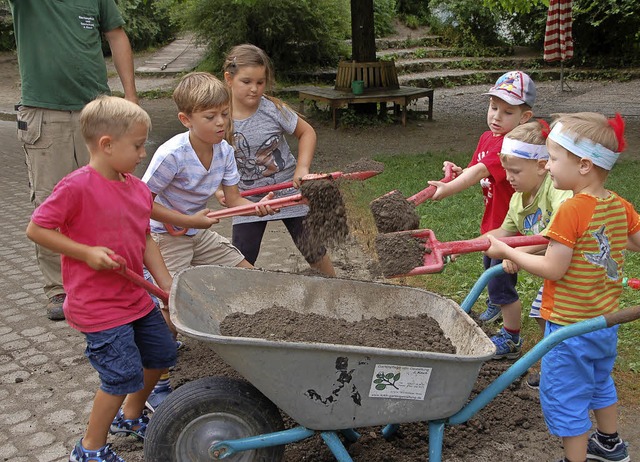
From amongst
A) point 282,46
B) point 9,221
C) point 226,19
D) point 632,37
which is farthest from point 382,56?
point 9,221

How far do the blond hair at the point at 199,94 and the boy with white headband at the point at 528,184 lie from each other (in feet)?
4.38

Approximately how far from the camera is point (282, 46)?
16.7 meters

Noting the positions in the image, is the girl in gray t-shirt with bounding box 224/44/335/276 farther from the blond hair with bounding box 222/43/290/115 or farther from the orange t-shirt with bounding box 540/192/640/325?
the orange t-shirt with bounding box 540/192/640/325

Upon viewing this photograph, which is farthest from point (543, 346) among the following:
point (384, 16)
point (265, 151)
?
point (384, 16)

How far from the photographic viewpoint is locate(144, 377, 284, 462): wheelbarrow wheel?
8.51ft

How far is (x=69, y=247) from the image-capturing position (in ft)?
8.32

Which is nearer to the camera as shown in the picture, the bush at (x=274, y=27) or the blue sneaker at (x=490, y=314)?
the blue sneaker at (x=490, y=314)

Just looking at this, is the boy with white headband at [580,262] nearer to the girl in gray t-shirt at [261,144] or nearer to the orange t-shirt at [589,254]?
the orange t-shirt at [589,254]

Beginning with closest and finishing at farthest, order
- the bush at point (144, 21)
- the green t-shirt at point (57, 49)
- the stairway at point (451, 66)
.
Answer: the green t-shirt at point (57, 49) < the stairway at point (451, 66) < the bush at point (144, 21)

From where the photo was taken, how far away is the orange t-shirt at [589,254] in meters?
2.51

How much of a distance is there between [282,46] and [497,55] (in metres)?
5.91

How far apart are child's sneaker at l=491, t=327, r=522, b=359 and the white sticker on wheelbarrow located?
1.41 metres

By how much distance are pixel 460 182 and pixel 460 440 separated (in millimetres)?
1173

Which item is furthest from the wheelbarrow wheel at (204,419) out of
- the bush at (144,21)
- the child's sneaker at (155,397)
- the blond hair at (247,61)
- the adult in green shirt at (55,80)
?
the bush at (144,21)
